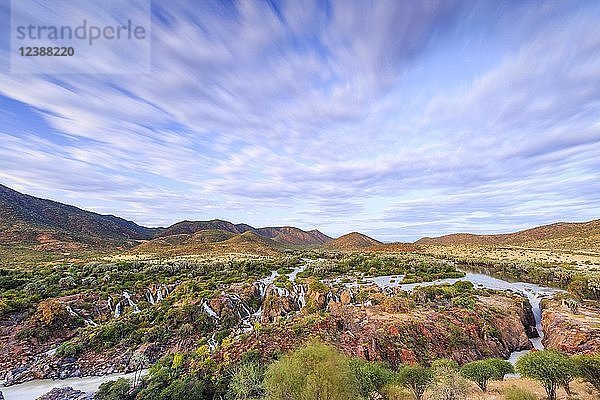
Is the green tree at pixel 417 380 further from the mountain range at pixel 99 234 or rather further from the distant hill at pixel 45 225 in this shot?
the distant hill at pixel 45 225

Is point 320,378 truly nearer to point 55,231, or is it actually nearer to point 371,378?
point 371,378

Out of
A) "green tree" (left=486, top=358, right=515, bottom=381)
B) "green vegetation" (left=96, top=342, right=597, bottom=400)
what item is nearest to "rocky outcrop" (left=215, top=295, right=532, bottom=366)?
"green vegetation" (left=96, top=342, right=597, bottom=400)

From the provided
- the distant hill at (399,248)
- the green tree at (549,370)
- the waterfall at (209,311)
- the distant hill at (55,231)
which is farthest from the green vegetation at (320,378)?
the distant hill at (399,248)

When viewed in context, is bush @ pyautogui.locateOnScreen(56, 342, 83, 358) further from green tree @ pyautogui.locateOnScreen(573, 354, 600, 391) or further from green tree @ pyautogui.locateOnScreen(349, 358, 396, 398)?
green tree @ pyautogui.locateOnScreen(573, 354, 600, 391)

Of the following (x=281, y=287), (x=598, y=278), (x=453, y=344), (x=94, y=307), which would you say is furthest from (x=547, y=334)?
(x=94, y=307)

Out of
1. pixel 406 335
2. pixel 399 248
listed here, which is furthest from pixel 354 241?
pixel 406 335
